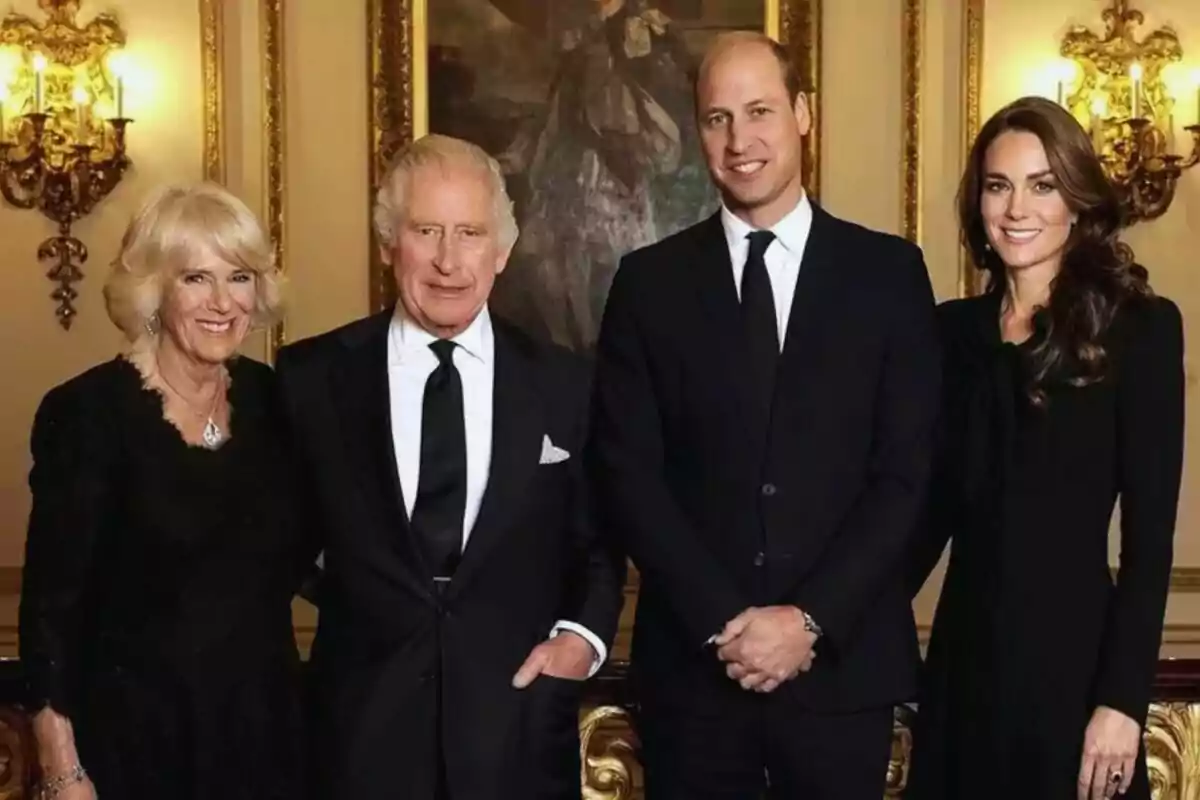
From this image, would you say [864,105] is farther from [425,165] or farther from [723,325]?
[425,165]

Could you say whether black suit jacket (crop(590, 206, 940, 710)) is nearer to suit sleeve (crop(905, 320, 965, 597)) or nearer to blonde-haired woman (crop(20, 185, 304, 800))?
suit sleeve (crop(905, 320, 965, 597))

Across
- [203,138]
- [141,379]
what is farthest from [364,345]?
[203,138]

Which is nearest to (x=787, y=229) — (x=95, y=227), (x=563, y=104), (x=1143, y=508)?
(x=1143, y=508)

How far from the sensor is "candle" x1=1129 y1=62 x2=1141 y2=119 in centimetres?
534

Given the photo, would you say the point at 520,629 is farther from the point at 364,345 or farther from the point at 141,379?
the point at 141,379

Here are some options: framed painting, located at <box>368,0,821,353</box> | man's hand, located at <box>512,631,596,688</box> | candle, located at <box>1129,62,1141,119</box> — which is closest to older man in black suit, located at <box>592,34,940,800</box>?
man's hand, located at <box>512,631,596,688</box>

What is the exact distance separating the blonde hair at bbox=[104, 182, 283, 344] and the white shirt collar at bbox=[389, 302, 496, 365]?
0.27m

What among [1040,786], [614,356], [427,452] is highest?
[614,356]

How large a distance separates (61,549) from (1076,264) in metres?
1.68

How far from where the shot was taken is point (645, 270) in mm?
2543

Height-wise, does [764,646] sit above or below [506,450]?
below

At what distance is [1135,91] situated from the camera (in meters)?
5.35

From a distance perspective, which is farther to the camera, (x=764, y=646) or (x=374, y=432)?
(x=374, y=432)

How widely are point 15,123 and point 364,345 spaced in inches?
132
